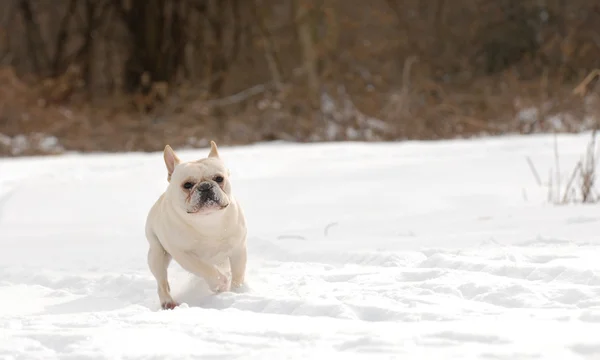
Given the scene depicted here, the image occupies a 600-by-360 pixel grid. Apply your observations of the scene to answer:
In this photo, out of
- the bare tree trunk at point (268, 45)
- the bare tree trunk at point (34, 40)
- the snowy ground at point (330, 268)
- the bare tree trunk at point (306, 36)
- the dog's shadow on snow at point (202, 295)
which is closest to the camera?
the snowy ground at point (330, 268)

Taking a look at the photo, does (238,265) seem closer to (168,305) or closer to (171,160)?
(168,305)

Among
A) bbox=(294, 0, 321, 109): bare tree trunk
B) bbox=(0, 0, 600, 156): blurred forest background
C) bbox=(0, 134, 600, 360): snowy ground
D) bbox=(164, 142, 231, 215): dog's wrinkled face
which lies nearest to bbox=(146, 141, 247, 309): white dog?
bbox=(164, 142, 231, 215): dog's wrinkled face

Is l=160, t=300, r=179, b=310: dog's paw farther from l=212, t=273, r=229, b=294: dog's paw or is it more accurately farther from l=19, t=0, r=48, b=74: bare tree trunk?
l=19, t=0, r=48, b=74: bare tree trunk

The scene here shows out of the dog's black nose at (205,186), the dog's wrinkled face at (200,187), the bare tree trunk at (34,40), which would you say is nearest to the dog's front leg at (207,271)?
the dog's wrinkled face at (200,187)

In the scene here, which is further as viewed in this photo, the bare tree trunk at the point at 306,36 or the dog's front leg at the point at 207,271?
the bare tree trunk at the point at 306,36

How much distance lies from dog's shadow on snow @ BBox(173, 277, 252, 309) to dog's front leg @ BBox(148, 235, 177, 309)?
8 centimetres

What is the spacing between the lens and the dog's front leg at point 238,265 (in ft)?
13.3

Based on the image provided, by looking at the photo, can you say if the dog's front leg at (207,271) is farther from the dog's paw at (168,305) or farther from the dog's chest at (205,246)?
the dog's paw at (168,305)

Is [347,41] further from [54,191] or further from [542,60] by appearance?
[54,191]

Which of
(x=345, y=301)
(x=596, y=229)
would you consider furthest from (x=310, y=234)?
(x=345, y=301)

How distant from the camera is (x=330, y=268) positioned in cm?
443

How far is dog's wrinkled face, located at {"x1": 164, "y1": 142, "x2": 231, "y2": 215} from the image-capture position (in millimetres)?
3736

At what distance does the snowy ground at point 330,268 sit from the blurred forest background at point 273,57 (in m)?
5.15

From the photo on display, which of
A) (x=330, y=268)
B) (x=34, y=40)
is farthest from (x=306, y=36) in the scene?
(x=330, y=268)
